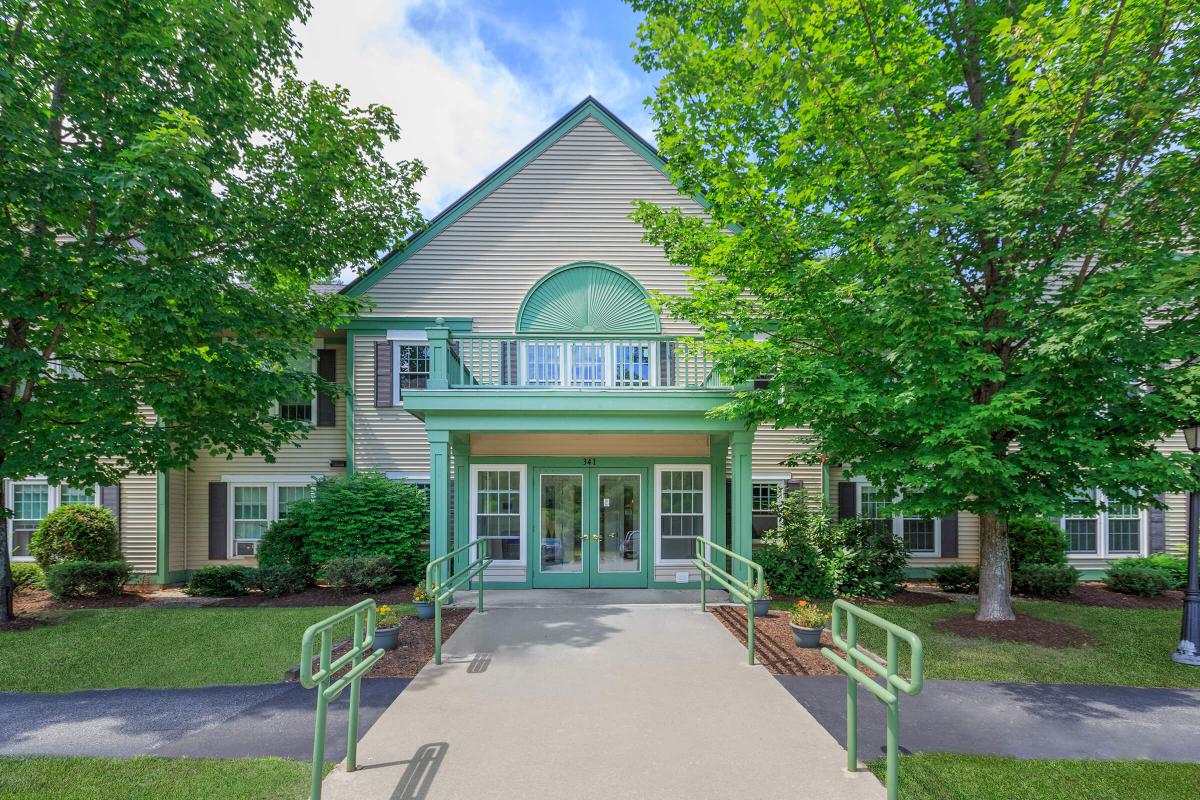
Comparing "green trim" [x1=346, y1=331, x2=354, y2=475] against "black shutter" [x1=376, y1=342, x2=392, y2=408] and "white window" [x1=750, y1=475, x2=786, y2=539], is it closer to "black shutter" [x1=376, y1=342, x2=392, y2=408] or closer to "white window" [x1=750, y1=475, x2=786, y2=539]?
"black shutter" [x1=376, y1=342, x2=392, y2=408]

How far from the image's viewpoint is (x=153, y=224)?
7.89 metres

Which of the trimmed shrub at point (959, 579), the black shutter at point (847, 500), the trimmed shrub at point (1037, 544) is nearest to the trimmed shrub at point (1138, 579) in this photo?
the trimmed shrub at point (1037, 544)

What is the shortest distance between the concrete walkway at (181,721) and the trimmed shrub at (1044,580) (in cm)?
1226

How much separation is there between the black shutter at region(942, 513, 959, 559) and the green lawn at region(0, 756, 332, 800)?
44.1ft

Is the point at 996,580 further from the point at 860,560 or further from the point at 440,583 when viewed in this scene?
the point at 440,583

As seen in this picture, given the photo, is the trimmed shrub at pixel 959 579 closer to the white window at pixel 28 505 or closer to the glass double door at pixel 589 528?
the glass double door at pixel 589 528

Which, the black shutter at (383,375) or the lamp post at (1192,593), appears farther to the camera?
the black shutter at (383,375)

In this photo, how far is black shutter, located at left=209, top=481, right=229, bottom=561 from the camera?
12.7 meters

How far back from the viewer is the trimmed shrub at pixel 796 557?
10.1 m

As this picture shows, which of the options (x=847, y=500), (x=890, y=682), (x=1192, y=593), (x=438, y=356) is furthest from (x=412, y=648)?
(x=1192, y=593)

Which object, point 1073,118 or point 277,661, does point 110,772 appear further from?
point 1073,118

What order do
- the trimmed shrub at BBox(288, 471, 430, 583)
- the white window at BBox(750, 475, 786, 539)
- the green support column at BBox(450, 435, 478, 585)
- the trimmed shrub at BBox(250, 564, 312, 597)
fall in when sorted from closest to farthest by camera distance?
the green support column at BBox(450, 435, 478, 585), the trimmed shrub at BBox(250, 564, 312, 597), the trimmed shrub at BBox(288, 471, 430, 583), the white window at BBox(750, 475, 786, 539)

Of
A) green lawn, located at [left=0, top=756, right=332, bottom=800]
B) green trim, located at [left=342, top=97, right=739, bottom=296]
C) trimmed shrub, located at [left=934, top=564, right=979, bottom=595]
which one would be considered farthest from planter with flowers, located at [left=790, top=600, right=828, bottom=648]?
green trim, located at [left=342, top=97, right=739, bottom=296]

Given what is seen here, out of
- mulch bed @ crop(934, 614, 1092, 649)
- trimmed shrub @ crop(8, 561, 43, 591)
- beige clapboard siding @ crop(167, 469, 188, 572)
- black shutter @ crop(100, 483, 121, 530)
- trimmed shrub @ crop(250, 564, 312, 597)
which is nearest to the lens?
mulch bed @ crop(934, 614, 1092, 649)
